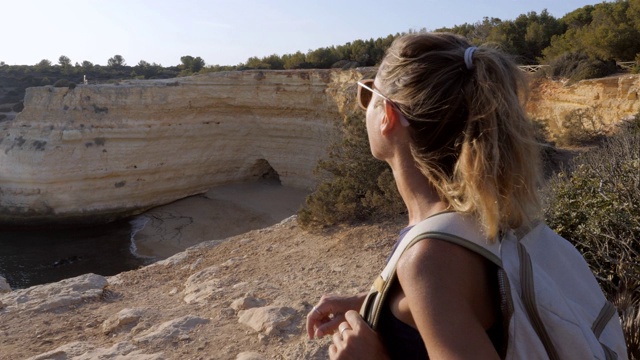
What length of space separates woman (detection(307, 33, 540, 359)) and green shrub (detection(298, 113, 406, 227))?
528 centimetres

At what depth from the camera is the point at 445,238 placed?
926 mm

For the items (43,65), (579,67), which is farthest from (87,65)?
(579,67)

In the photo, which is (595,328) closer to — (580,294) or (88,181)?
(580,294)

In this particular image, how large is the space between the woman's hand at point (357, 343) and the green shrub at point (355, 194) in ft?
17.5

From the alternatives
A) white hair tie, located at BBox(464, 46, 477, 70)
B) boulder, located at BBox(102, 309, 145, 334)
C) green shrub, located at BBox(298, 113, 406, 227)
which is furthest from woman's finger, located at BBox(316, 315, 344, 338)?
green shrub, located at BBox(298, 113, 406, 227)

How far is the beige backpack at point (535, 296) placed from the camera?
3.04ft

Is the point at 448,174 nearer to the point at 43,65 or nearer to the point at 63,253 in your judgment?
the point at 63,253

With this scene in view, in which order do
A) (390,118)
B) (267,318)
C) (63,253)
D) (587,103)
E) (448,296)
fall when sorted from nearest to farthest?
(448,296) < (390,118) < (267,318) < (587,103) < (63,253)

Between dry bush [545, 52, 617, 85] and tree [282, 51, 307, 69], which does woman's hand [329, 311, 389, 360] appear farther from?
tree [282, 51, 307, 69]

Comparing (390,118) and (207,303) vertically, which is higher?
(390,118)

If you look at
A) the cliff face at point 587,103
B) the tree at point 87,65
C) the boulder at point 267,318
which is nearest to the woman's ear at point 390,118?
the boulder at point 267,318

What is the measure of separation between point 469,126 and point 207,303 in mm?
4103

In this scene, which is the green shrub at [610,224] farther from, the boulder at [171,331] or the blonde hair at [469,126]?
the boulder at [171,331]

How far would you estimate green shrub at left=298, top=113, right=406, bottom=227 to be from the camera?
660 centimetres
